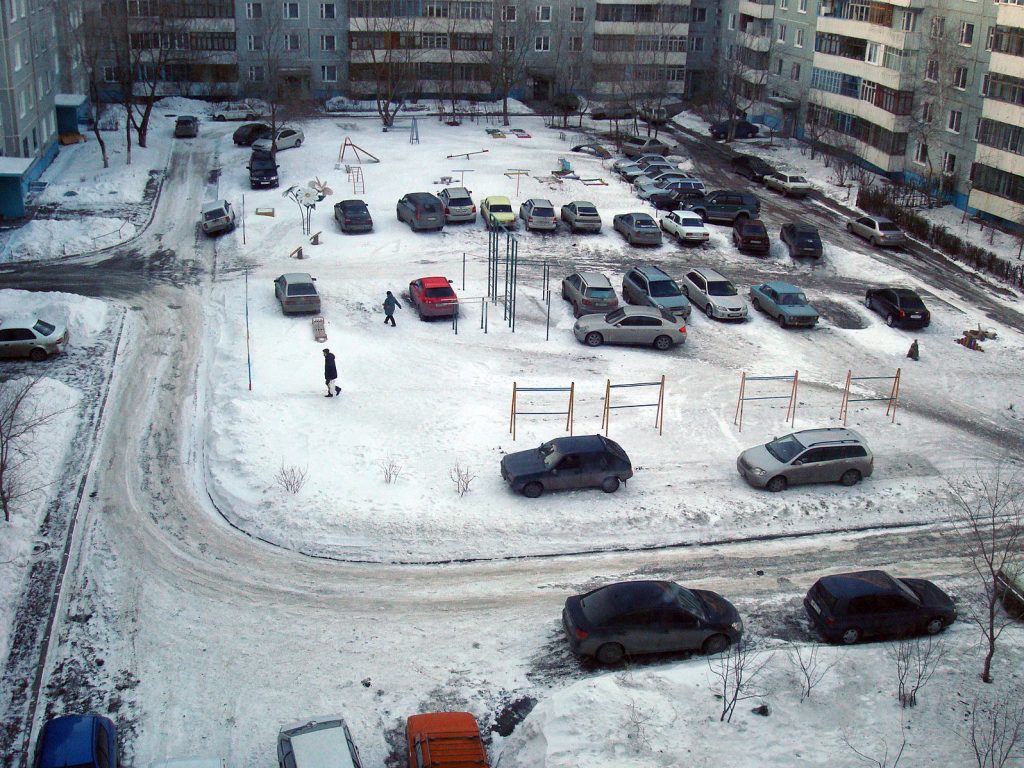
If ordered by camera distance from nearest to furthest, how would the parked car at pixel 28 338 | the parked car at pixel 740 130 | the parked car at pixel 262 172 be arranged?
the parked car at pixel 28 338 → the parked car at pixel 262 172 → the parked car at pixel 740 130

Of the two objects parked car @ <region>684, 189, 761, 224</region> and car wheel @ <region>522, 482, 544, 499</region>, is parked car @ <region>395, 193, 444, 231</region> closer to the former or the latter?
parked car @ <region>684, 189, 761, 224</region>

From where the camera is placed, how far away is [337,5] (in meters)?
67.8

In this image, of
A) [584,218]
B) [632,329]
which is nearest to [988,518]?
[632,329]

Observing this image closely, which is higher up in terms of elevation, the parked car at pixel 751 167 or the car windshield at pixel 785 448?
the parked car at pixel 751 167

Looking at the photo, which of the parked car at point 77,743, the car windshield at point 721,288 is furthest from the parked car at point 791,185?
the parked car at point 77,743

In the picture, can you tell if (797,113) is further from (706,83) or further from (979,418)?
(979,418)

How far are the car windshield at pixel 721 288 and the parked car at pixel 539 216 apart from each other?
30.3ft

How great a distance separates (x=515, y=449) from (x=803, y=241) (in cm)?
2174

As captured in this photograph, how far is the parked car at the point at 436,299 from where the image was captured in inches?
1313

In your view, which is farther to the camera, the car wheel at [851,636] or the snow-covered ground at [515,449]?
the car wheel at [851,636]

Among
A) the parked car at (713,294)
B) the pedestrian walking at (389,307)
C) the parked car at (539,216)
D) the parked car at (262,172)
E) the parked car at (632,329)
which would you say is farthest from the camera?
the parked car at (262,172)

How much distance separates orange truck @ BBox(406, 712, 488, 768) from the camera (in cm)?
1456

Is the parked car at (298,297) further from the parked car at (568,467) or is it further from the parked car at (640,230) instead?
the parked car at (640,230)

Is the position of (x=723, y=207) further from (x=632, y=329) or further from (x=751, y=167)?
(x=632, y=329)
